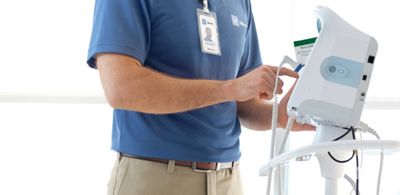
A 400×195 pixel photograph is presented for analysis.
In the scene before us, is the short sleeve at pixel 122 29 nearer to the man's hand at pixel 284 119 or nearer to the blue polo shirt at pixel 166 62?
the blue polo shirt at pixel 166 62

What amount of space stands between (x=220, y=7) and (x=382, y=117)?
1.49m

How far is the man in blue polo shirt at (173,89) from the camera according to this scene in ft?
3.76

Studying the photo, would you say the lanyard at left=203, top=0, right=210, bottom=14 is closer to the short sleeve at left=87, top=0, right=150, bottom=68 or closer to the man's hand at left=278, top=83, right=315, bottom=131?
the short sleeve at left=87, top=0, right=150, bottom=68

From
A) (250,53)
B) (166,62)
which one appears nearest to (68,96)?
(250,53)

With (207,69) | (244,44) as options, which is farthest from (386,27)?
(207,69)

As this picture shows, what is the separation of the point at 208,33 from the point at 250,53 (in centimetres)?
38

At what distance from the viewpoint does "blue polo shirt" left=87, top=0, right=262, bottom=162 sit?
1177mm

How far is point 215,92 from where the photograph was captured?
1.18 metres

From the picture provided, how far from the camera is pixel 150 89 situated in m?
1.14

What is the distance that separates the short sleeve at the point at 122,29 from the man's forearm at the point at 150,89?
3 centimetres

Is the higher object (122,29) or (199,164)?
(122,29)

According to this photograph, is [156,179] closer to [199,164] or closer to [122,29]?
[199,164]

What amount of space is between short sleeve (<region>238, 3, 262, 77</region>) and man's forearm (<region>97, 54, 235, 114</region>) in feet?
1.41

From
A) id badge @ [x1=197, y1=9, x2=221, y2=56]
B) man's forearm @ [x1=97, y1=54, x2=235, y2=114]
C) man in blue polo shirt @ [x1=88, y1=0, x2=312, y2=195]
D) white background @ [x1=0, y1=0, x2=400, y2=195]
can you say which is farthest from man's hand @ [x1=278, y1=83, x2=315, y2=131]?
white background @ [x1=0, y1=0, x2=400, y2=195]
